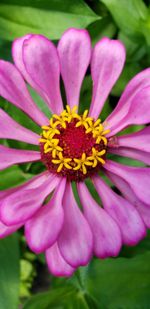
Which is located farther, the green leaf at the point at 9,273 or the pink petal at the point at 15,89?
the green leaf at the point at 9,273

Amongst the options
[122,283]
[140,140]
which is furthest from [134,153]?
[122,283]

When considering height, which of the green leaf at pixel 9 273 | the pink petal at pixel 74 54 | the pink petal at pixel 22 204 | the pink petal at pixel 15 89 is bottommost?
the green leaf at pixel 9 273

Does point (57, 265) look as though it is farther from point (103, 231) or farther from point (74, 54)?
point (74, 54)

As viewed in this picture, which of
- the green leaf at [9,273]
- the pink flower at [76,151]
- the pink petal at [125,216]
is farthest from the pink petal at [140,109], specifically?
the green leaf at [9,273]

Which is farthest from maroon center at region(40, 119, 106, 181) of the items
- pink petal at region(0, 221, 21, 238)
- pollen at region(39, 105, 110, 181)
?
pink petal at region(0, 221, 21, 238)

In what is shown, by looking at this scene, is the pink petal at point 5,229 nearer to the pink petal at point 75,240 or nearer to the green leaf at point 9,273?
the pink petal at point 75,240

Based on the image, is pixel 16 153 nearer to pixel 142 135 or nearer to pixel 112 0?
pixel 142 135

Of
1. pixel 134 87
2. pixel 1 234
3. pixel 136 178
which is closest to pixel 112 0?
pixel 134 87
